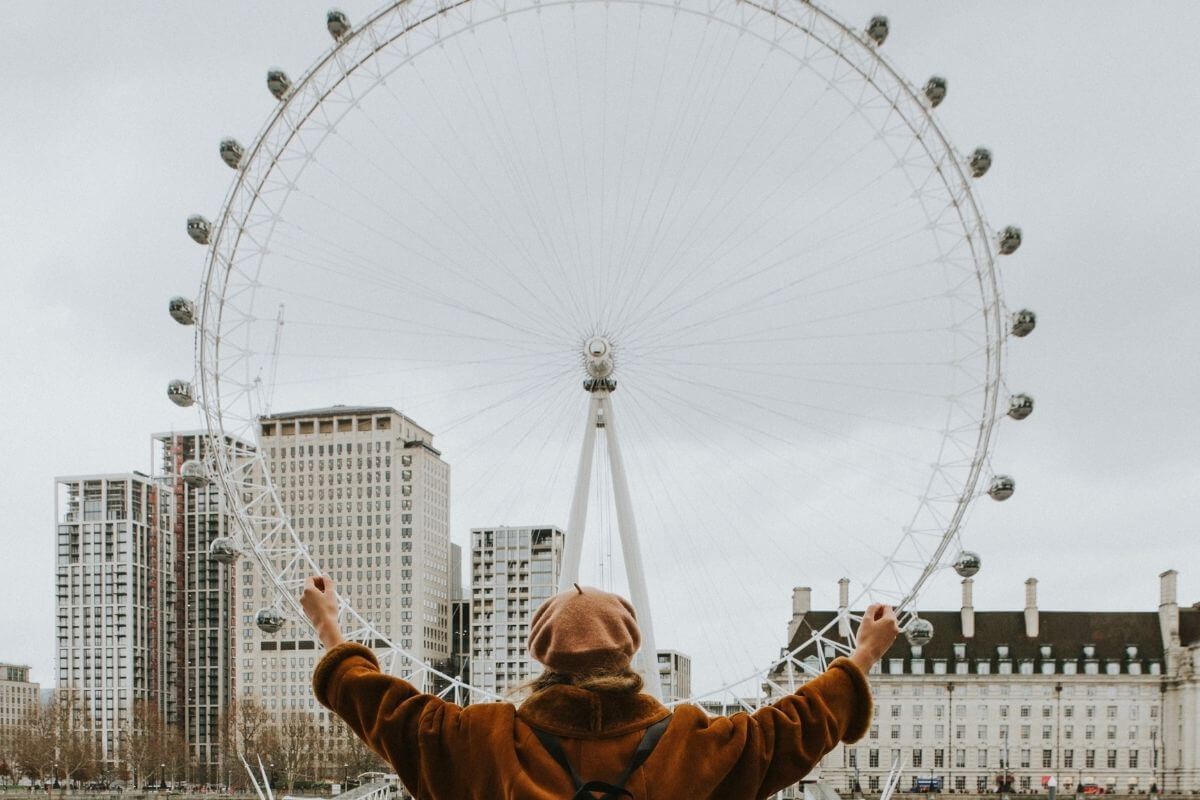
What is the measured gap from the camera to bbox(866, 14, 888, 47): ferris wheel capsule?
78.2ft

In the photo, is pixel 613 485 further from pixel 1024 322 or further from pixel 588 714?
pixel 588 714

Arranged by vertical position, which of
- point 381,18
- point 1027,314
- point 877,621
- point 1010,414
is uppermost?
point 381,18

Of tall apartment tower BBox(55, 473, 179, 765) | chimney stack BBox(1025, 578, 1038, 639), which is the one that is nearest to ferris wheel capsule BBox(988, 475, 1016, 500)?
chimney stack BBox(1025, 578, 1038, 639)

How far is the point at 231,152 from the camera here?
24203mm

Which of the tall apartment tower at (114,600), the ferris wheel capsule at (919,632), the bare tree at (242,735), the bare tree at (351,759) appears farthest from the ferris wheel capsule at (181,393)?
the tall apartment tower at (114,600)

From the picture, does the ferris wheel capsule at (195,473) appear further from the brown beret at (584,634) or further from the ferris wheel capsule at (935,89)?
the brown beret at (584,634)

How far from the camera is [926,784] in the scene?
252 feet

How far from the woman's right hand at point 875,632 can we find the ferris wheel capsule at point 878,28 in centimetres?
2226

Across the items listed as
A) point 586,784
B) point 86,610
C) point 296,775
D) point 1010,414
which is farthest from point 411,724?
point 86,610

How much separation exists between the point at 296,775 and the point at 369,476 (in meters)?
39.0

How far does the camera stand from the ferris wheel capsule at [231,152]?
24.2m

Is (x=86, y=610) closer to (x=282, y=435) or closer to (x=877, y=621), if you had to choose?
(x=282, y=435)

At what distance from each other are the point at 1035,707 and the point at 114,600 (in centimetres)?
8903

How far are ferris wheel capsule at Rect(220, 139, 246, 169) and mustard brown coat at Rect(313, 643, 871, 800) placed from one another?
2275 cm
